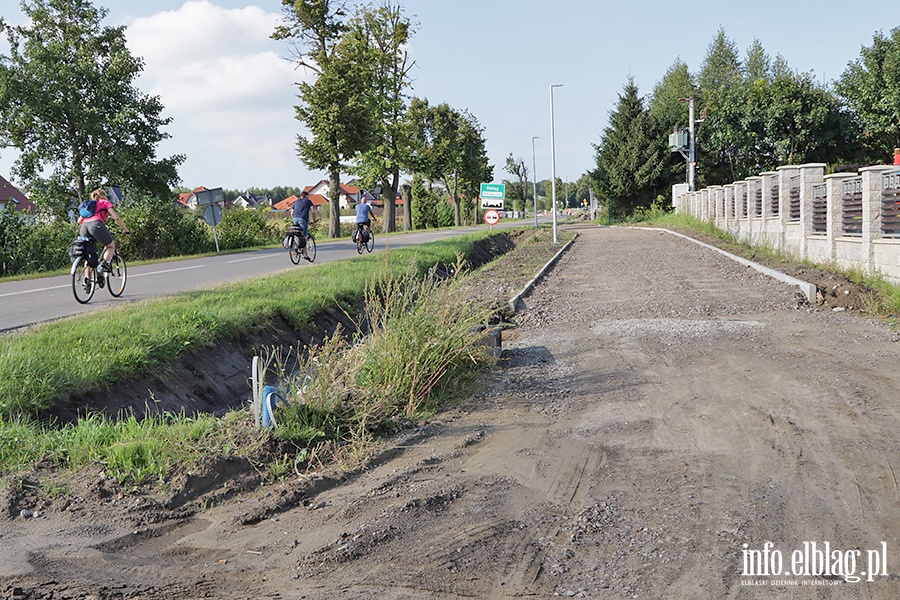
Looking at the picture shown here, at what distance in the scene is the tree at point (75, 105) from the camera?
31141 mm

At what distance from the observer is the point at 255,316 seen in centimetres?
1106

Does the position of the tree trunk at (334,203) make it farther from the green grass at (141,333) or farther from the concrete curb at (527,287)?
the green grass at (141,333)

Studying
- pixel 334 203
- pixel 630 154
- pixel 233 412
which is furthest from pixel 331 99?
pixel 233 412

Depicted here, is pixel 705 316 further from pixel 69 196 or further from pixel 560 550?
pixel 69 196

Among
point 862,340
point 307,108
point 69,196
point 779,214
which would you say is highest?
point 307,108

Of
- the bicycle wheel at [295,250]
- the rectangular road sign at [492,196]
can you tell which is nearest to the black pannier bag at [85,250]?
the bicycle wheel at [295,250]

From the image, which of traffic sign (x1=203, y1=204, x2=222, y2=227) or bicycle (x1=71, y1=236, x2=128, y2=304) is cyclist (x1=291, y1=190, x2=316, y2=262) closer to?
traffic sign (x1=203, y1=204, x2=222, y2=227)

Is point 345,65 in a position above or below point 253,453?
above

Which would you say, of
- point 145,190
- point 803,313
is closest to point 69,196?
point 145,190

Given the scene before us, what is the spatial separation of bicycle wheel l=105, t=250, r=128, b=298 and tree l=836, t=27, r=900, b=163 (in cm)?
4140

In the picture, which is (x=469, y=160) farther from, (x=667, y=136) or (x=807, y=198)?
(x=807, y=198)

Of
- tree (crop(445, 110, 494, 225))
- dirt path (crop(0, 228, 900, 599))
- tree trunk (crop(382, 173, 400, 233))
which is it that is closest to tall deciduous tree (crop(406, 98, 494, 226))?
tree (crop(445, 110, 494, 225))

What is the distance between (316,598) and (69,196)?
33.6 meters

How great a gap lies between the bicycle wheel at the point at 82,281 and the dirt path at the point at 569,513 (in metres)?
7.31
